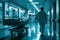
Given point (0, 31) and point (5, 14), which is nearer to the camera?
point (5, 14)

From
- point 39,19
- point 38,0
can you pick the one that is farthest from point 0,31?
point 38,0

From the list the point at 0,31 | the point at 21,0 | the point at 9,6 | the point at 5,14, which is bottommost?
the point at 0,31

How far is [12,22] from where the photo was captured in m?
5.27

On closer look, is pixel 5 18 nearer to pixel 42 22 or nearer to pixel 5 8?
pixel 5 8

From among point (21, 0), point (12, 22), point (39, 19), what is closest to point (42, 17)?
point (39, 19)

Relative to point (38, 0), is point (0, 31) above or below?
below

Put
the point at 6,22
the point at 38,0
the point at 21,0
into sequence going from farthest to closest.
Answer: the point at 38,0, the point at 21,0, the point at 6,22

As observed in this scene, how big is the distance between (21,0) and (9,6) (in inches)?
134

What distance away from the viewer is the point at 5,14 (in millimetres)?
5316

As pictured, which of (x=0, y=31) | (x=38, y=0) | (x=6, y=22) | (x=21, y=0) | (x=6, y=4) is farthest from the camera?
(x=38, y=0)

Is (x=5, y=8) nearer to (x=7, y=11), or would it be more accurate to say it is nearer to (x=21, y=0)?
(x=7, y=11)

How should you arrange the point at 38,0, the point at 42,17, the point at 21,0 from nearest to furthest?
the point at 42,17
the point at 21,0
the point at 38,0

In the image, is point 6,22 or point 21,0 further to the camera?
point 21,0

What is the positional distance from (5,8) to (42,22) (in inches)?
72.9
